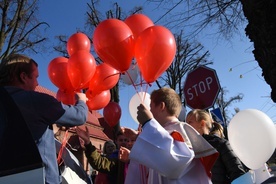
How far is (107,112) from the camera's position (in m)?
4.96

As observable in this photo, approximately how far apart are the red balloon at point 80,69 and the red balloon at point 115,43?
543 millimetres

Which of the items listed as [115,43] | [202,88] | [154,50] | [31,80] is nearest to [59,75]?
[115,43]

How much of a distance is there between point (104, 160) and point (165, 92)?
141 centimetres

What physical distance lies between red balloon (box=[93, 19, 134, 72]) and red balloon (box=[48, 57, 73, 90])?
818 mm

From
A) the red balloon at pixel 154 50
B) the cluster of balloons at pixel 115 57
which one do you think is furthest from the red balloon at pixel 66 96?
the red balloon at pixel 154 50

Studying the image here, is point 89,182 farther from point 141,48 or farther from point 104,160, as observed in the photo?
point 141,48

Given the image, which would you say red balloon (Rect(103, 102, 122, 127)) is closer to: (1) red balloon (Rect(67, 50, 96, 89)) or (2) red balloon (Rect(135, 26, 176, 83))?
(1) red balloon (Rect(67, 50, 96, 89))

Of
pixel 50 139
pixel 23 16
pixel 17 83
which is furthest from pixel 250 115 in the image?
pixel 23 16

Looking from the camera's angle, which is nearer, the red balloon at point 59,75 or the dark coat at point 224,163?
the dark coat at point 224,163

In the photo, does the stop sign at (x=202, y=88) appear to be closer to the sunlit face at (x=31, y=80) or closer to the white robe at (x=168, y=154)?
the white robe at (x=168, y=154)

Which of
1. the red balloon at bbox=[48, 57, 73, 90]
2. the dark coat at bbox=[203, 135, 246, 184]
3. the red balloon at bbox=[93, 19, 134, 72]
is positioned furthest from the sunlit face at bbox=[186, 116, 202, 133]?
the red balloon at bbox=[48, 57, 73, 90]

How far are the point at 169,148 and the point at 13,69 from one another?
4.02ft

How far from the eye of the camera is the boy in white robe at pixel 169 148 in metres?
1.81

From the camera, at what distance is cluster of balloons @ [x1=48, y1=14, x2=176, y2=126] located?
110 inches
